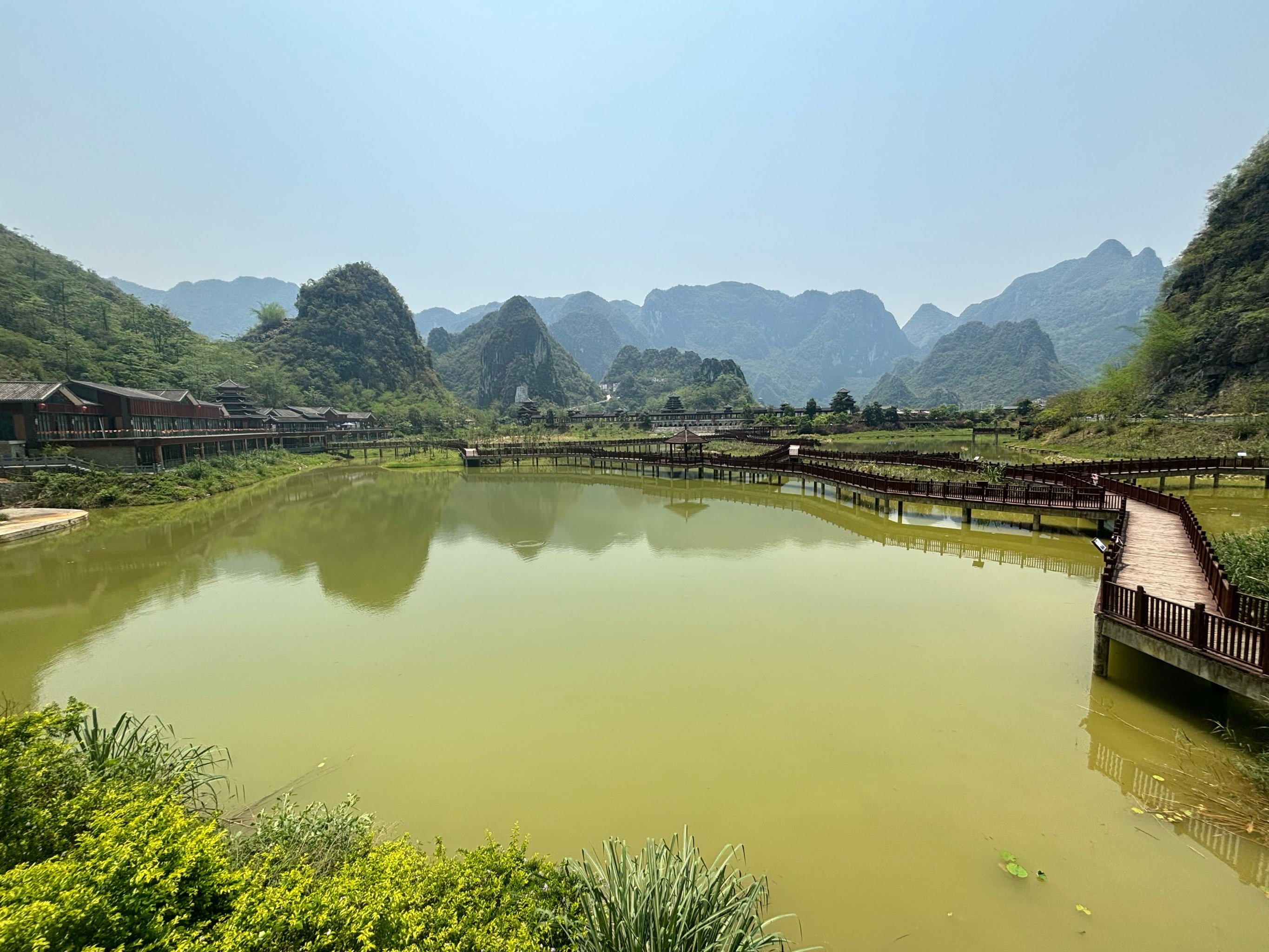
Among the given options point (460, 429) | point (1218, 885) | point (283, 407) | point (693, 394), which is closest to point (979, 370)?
point (693, 394)

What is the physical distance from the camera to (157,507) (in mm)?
27281

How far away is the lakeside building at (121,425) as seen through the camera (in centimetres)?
2903

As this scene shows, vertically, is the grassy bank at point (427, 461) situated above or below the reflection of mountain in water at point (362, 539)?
above

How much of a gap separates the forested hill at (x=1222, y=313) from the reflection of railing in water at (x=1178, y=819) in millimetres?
44590

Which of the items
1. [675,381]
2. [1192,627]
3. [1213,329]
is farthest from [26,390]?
[675,381]

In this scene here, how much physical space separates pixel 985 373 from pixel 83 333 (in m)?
206

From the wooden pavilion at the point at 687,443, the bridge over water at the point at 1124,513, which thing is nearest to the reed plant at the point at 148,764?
the bridge over water at the point at 1124,513

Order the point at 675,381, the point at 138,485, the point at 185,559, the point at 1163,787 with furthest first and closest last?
the point at 675,381 < the point at 138,485 < the point at 185,559 < the point at 1163,787

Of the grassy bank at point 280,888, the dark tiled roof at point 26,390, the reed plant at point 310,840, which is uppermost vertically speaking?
the dark tiled roof at point 26,390

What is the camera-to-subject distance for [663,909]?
3.53 m

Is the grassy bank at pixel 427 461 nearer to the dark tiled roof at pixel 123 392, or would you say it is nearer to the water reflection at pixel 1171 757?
the dark tiled roof at pixel 123 392

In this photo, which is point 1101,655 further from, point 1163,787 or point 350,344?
point 350,344

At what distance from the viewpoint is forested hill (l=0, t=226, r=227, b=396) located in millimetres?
46031

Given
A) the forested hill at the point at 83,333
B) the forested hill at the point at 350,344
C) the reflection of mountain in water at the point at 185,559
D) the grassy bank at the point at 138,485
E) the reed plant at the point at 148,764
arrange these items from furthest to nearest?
the forested hill at the point at 350,344, the forested hill at the point at 83,333, the grassy bank at the point at 138,485, the reflection of mountain in water at the point at 185,559, the reed plant at the point at 148,764
